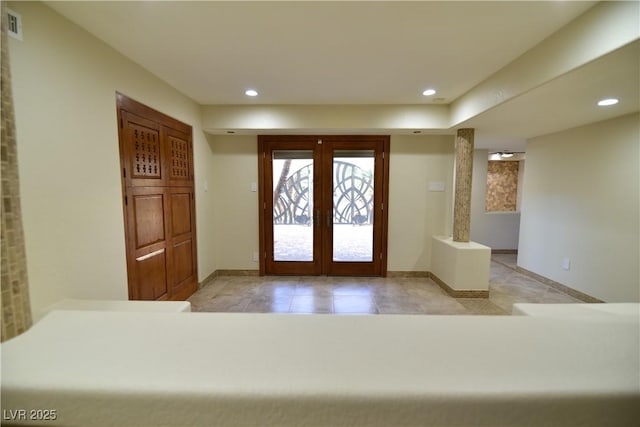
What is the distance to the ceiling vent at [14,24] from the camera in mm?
1353

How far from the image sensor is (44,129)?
1515mm

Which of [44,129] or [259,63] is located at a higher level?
[259,63]

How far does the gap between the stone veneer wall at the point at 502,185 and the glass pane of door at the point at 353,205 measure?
13.9ft

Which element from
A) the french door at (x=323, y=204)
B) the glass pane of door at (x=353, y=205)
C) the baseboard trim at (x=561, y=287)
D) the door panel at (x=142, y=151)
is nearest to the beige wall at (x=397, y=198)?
the french door at (x=323, y=204)

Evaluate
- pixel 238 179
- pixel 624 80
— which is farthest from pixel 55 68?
pixel 624 80

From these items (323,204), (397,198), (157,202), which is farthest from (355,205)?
(157,202)

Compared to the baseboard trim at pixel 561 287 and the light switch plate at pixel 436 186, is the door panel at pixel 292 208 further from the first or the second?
the baseboard trim at pixel 561 287

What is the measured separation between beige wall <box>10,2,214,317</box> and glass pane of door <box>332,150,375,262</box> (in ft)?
8.59

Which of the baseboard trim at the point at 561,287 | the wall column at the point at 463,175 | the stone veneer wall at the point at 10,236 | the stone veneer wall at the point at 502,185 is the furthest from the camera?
the stone veneer wall at the point at 502,185

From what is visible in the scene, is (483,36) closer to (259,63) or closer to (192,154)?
(259,63)

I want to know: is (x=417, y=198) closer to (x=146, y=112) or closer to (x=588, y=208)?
(x=588, y=208)

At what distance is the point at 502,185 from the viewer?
6.50 m

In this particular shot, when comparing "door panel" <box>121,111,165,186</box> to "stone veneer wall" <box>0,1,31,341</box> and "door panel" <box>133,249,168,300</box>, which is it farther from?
"stone veneer wall" <box>0,1,31,341</box>

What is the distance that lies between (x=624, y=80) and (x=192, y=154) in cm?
405
